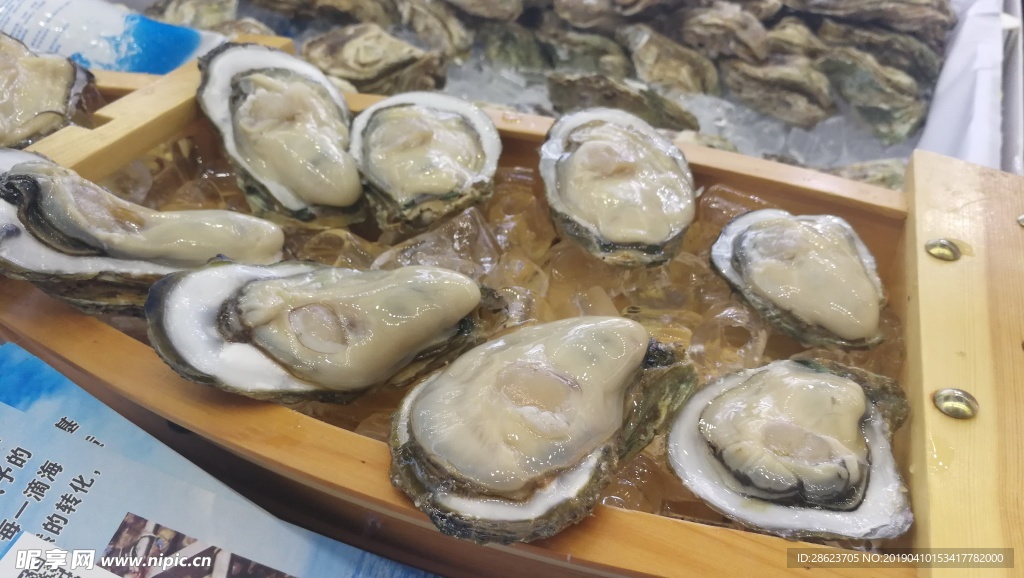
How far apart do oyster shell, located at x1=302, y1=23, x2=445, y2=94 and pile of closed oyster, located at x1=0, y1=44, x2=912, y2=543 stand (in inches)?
25.1

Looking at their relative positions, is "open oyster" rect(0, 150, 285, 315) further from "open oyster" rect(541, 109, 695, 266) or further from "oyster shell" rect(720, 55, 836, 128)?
"oyster shell" rect(720, 55, 836, 128)

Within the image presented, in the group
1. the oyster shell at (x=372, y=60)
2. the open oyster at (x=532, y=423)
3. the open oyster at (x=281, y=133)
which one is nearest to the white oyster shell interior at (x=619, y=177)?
the open oyster at (x=532, y=423)

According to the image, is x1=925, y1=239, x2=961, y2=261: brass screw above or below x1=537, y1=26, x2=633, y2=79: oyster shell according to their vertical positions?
above

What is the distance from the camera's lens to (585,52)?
2076mm

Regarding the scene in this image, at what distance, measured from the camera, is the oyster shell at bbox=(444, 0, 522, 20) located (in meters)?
2.08

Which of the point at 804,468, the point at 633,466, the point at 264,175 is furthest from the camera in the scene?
the point at 264,175

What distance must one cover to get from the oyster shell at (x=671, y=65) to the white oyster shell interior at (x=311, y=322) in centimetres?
134

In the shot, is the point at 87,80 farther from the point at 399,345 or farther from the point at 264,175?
the point at 399,345

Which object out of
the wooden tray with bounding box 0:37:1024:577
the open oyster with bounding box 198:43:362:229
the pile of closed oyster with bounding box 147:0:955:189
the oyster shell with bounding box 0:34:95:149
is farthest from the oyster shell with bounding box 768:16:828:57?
the oyster shell with bounding box 0:34:95:149

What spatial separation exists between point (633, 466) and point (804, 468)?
206mm

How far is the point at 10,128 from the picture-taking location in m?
1.17

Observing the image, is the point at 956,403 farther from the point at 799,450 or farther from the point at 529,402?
the point at 529,402

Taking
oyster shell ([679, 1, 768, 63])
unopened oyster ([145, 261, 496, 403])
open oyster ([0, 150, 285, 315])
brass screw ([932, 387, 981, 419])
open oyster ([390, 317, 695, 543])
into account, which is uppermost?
open oyster ([0, 150, 285, 315])

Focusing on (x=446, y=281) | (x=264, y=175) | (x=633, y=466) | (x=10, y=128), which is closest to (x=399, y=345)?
(x=446, y=281)
